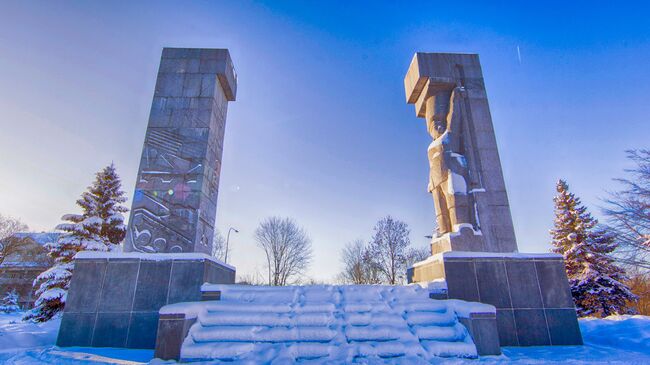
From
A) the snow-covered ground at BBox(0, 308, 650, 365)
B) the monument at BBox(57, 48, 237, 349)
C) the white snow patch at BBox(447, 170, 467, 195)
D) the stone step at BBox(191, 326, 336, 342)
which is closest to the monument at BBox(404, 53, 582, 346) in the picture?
the white snow patch at BBox(447, 170, 467, 195)

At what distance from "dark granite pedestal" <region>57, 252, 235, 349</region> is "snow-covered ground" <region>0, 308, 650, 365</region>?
0.25m

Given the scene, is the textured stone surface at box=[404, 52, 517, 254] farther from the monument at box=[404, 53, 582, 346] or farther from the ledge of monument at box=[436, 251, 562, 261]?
the ledge of monument at box=[436, 251, 562, 261]

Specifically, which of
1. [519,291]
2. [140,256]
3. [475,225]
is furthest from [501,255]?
[140,256]

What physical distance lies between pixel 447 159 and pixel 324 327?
4117 millimetres

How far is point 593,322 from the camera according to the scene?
5.47 meters

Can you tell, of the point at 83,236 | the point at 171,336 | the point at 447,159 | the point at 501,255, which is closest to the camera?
the point at 171,336

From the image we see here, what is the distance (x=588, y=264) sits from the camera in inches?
585

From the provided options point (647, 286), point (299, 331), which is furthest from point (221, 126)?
point (647, 286)

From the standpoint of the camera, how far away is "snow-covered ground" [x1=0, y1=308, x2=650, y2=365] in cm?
335

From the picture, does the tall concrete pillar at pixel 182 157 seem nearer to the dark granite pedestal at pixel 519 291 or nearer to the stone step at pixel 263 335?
the stone step at pixel 263 335

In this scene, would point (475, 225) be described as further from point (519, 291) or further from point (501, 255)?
point (519, 291)

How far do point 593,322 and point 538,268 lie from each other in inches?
70.4

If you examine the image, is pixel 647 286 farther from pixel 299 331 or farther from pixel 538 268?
pixel 299 331

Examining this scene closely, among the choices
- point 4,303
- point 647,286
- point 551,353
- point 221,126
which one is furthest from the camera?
point 4,303
